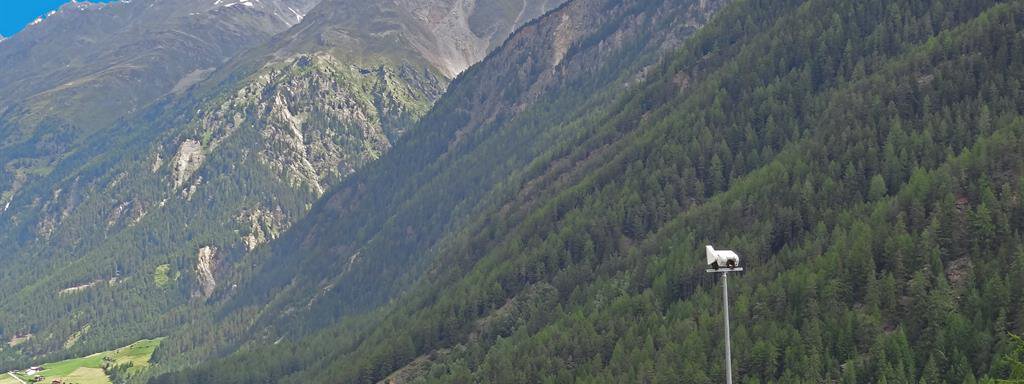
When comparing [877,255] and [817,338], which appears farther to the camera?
[877,255]

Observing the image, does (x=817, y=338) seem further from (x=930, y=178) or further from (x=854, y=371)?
(x=930, y=178)

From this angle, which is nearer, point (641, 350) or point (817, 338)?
point (817, 338)

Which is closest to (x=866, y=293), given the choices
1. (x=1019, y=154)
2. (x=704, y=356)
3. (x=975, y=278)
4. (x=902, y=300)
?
(x=902, y=300)

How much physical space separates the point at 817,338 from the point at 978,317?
24.6 metres

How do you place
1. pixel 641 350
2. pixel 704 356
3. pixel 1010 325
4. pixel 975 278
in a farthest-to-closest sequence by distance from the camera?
pixel 641 350, pixel 704 356, pixel 975 278, pixel 1010 325

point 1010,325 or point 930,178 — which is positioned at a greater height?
point 930,178

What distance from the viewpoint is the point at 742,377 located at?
173250 millimetres

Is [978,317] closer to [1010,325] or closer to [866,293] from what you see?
[1010,325]

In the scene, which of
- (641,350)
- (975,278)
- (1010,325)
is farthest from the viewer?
(641,350)

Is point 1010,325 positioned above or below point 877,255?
below

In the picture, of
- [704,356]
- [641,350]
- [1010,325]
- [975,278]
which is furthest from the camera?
[641,350]

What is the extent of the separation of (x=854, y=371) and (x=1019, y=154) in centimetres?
6101

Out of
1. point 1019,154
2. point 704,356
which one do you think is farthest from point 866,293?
point 1019,154

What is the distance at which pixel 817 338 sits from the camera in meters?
171
